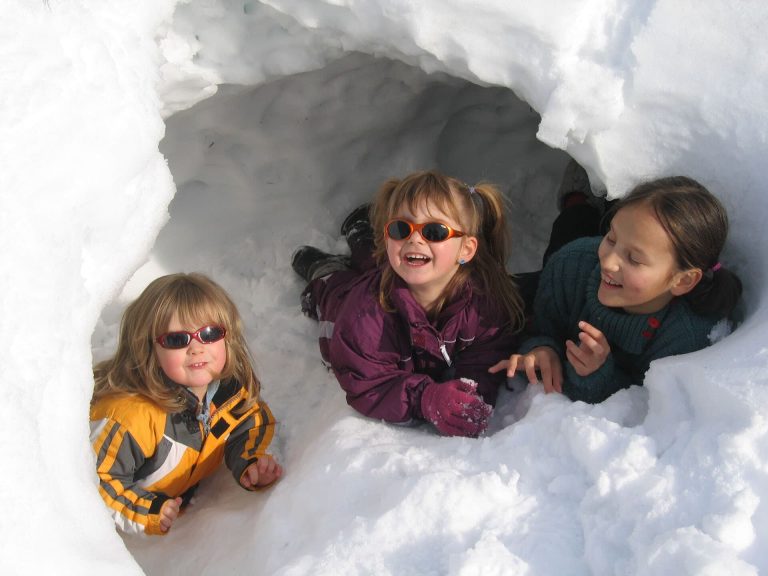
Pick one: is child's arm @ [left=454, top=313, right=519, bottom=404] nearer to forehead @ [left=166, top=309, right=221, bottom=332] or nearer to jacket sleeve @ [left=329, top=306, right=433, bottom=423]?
jacket sleeve @ [left=329, top=306, right=433, bottom=423]

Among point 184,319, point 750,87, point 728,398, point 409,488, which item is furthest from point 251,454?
point 750,87

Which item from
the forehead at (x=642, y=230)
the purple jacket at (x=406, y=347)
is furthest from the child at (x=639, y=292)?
the purple jacket at (x=406, y=347)

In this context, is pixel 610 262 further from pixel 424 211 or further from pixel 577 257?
pixel 424 211

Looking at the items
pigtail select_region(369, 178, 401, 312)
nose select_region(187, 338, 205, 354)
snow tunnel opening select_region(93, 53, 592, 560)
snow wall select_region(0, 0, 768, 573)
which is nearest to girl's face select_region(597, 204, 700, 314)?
snow wall select_region(0, 0, 768, 573)

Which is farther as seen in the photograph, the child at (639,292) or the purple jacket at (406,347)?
the purple jacket at (406,347)

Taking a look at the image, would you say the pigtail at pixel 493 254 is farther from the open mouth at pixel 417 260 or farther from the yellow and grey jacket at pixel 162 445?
the yellow and grey jacket at pixel 162 445

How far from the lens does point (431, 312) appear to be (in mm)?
1982

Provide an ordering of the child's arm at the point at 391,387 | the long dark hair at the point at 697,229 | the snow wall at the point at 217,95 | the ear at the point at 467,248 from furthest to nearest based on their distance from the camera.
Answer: the ear at the point at 467,248 < the child's arm at the point at 391,387 < the long dark hair at the point at 697,229 < the snow wall at the point at 217,95

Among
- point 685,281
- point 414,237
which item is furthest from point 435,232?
point 685,281

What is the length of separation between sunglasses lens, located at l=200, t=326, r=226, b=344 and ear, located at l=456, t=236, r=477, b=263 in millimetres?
693

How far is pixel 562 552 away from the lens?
126 centimetres

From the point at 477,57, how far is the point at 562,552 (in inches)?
47.5

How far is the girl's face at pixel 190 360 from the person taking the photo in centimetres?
182

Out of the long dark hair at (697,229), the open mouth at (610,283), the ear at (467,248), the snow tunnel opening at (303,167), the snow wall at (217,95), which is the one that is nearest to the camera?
the snow wall at (217,95)
